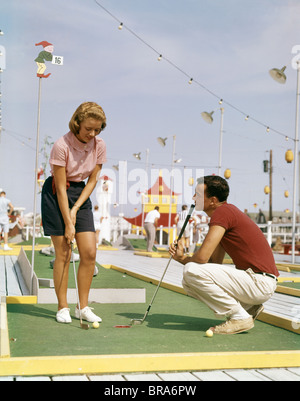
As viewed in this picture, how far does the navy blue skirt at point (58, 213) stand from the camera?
3281 millimetres

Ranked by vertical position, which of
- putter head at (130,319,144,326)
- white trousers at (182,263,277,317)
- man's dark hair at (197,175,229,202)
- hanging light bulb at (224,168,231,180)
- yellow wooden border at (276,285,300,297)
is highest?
hanging light bulb at (224,168,231,180)

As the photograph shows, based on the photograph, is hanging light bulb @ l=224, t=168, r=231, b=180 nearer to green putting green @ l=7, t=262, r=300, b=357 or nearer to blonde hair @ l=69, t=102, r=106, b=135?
green putting green @ l=7, t=262, r=300, b=357

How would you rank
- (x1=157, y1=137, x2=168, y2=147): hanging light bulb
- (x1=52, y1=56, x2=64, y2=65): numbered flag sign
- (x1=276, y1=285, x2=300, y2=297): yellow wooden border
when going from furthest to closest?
(x1=157, y1=137, x2=168, y2=147): hanging light bulb, (x1=276, y1=285, x2=300, y2=297): yellow wooden border, (x1=52, y1=56, x2=64, y2=65): numbered flag sign

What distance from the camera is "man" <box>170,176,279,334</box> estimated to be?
2.96 metres

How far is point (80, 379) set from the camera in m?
2.06

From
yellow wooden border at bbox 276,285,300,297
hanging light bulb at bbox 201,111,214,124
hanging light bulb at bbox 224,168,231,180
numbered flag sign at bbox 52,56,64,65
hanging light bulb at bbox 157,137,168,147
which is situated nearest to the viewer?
A: numbered flag sign at bbox 52,56,64,65

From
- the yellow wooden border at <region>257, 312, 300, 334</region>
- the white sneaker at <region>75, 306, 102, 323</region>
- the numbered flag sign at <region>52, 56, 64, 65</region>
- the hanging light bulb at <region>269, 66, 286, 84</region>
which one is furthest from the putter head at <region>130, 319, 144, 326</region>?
the hanging light bulb at <region>269, 66, 286, 84</region>

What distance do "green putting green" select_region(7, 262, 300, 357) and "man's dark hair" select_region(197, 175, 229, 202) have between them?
0.86 meters

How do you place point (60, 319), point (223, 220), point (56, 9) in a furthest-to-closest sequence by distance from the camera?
point (56, 9) → point (60, 319) → point (223, 220)

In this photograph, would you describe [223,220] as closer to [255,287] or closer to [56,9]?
[255,287]

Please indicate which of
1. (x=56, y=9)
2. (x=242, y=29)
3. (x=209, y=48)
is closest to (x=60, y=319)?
(x=56, y=9)

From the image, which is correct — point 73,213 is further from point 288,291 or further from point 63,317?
point 288,291

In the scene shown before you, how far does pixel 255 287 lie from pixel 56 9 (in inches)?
122

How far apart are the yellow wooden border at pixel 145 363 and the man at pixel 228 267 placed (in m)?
0.61
